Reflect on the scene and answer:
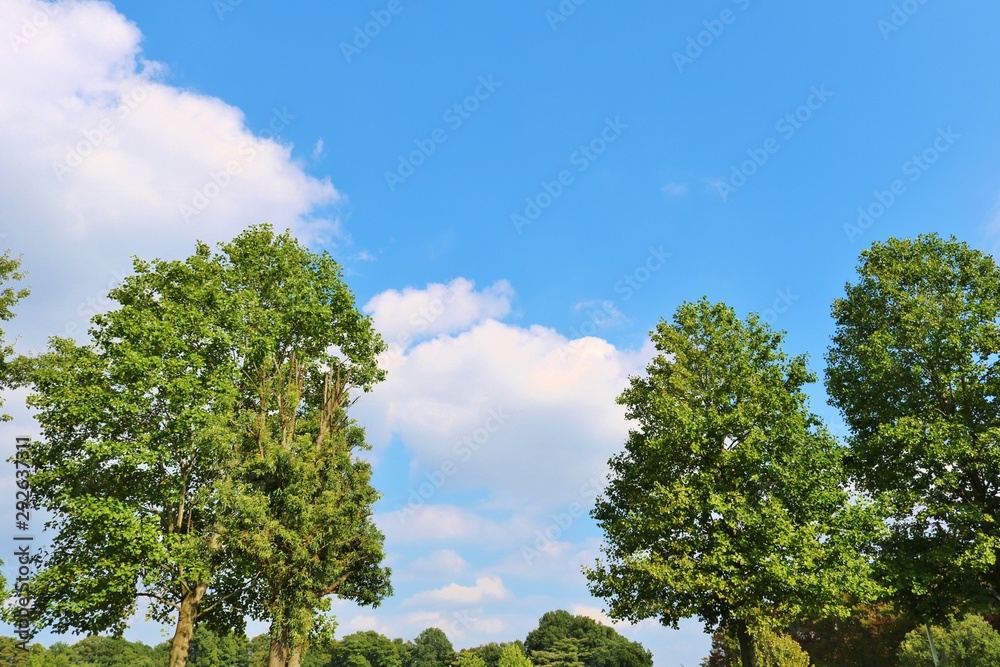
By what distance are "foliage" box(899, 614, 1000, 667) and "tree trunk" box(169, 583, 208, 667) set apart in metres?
59.1

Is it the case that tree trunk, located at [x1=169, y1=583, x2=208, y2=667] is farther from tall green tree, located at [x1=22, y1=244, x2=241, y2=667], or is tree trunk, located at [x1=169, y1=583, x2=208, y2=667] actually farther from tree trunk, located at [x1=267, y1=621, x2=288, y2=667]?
tree trunk, located at [x1=267, y1=621, x2=288, y2=667]

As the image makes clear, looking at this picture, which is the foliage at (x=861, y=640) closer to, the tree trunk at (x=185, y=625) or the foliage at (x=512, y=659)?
the foliage at (x=512, y=659)

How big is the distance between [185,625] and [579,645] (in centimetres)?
12854

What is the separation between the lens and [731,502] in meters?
23.3

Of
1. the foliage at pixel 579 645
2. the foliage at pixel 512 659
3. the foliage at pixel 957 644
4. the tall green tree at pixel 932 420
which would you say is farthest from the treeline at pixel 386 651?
the tall green tree at pixel 932 420

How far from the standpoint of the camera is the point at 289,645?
25828mm

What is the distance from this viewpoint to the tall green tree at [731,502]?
22.7 metres

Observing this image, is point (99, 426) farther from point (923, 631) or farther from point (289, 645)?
point (923, 631)

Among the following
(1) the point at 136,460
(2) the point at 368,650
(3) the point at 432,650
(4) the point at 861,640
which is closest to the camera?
(1) the point at 136,460

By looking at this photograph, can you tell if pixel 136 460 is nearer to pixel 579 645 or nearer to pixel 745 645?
pixel 745 645

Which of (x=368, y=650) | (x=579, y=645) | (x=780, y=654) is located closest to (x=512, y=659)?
(x=780, y=654)

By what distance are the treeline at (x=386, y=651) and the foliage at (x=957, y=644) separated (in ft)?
259

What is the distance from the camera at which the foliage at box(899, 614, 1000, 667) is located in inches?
2084

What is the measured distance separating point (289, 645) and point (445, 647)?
159 metres
